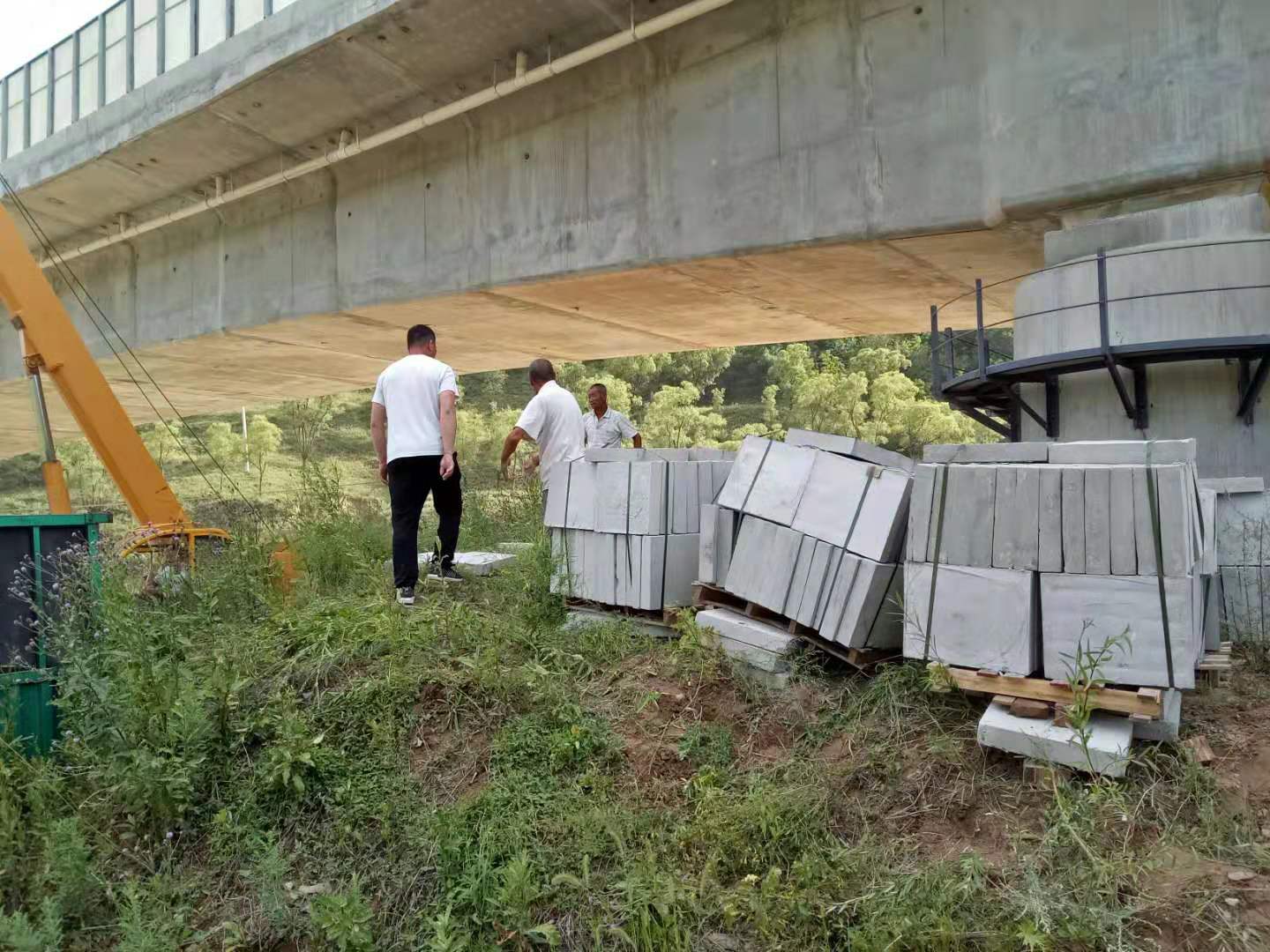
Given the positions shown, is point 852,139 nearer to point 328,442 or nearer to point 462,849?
point 462,849

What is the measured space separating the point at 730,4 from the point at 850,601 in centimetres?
568

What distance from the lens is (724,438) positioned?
26391 mm

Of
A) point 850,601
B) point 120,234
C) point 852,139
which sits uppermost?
point 120,234

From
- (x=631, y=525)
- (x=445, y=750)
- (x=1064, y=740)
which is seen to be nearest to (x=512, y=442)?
(x=631, y=525)

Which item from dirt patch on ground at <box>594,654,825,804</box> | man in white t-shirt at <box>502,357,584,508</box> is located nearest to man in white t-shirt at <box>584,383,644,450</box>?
man in white t-shirt at <box>502,357,584,508</box>

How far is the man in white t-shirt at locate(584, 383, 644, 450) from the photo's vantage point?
27.6 feet

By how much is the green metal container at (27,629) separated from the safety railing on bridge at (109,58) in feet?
21.5

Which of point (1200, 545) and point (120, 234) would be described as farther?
point (120, 234)

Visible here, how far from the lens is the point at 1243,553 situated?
16.5 feet

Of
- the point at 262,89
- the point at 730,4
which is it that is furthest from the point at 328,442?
the point at 730,4

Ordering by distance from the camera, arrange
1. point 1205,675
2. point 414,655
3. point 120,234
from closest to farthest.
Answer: point 1205,675 < point 414,655 < point 120,234

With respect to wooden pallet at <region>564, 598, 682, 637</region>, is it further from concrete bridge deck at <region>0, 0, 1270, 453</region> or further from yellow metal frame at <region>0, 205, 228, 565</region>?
yellow metal frame at <region>0, 205, 228, 565</region>

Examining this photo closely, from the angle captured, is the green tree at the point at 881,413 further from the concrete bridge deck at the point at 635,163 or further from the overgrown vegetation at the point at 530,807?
the overgrown vegetation at the point at 530,807

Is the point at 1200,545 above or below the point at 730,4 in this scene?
below
